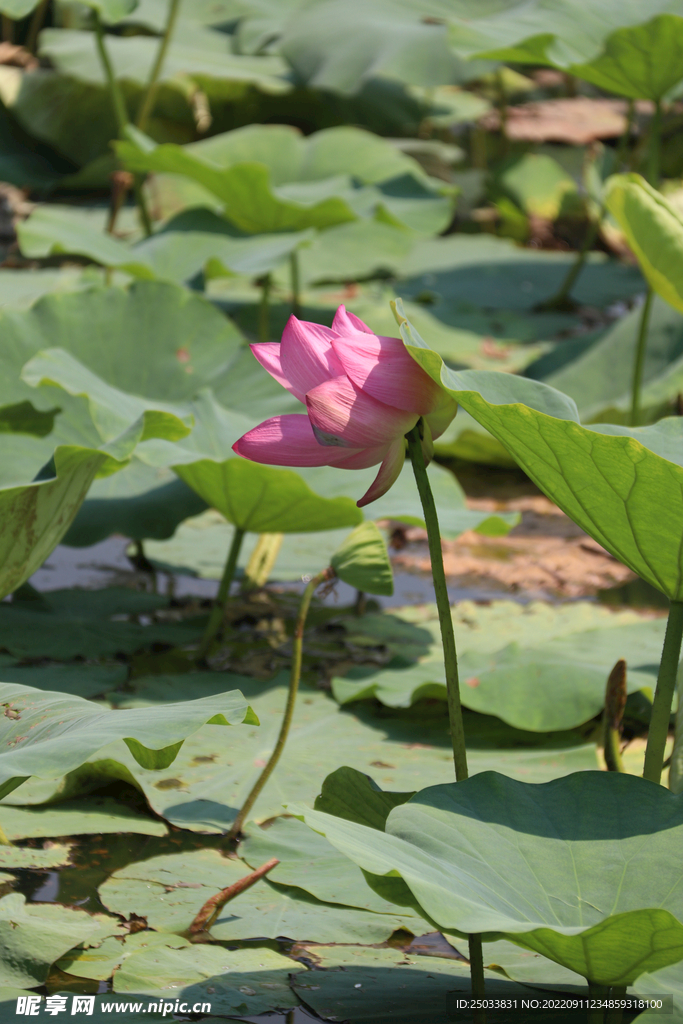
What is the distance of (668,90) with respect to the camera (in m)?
2.21

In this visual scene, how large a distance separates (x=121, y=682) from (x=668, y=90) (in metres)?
1.83

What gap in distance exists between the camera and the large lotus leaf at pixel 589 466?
72cm

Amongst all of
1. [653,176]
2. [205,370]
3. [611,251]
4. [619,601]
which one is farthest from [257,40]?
[619,601]

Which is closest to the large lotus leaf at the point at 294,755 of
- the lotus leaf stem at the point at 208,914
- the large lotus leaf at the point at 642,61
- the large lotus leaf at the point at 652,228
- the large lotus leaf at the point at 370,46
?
the lotus leaf stem at the point at 208,914

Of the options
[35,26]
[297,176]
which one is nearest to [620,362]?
[297,176]

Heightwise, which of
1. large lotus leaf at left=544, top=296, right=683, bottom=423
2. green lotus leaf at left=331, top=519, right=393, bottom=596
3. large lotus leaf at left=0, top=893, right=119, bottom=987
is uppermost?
green lotus leaf at left=331, top=519, right=393, bottom=596

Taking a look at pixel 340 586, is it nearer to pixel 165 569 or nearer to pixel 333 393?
pixel 165 569

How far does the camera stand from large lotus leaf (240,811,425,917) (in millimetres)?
977

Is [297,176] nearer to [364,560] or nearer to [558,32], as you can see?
[558,32]

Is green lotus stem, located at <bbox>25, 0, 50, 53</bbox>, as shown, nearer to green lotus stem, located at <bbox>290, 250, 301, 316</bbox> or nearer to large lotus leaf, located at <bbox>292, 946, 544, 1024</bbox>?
green lotus stem, located at <bbox>290, 250, 301, 316</bbox>

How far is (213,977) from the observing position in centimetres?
83

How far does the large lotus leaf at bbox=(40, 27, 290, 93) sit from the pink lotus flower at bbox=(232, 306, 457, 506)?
3898mm

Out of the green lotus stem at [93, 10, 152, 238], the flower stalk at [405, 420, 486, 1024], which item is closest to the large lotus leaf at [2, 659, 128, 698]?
the flower stalk at [405, 420, 486, 1024]

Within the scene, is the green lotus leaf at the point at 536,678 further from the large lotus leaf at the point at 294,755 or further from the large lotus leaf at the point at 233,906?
the large lotus leaf at the point at 233,906
